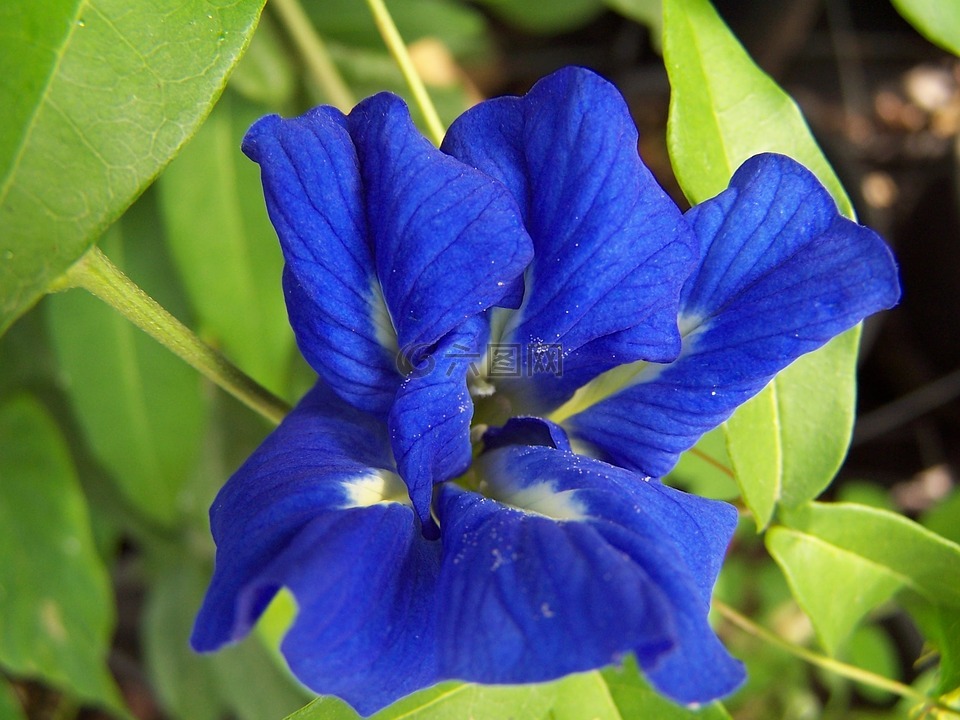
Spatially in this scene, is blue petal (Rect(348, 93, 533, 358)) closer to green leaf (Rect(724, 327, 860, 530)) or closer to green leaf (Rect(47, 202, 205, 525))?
green leaf (Rect(724, 327, 860, 530))

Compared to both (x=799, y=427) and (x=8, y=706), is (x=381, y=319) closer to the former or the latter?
(x=799, y=427)

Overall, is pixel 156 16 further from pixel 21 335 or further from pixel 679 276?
pixel 21 335

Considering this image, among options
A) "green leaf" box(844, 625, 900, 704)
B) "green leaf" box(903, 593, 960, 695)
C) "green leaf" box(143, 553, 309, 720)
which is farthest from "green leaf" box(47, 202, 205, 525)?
"green leaf" box(844, 625, 900, 704)

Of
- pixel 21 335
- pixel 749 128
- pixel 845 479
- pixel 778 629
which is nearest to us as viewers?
pixel 749 128

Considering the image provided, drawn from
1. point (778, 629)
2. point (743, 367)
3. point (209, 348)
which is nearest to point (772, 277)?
point (743, 367)

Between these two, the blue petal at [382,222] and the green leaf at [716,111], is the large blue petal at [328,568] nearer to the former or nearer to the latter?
the blue petal at [382,222]

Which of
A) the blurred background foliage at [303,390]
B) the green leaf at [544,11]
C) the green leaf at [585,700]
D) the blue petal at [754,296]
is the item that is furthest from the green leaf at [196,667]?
the green leaf at [544,11]
